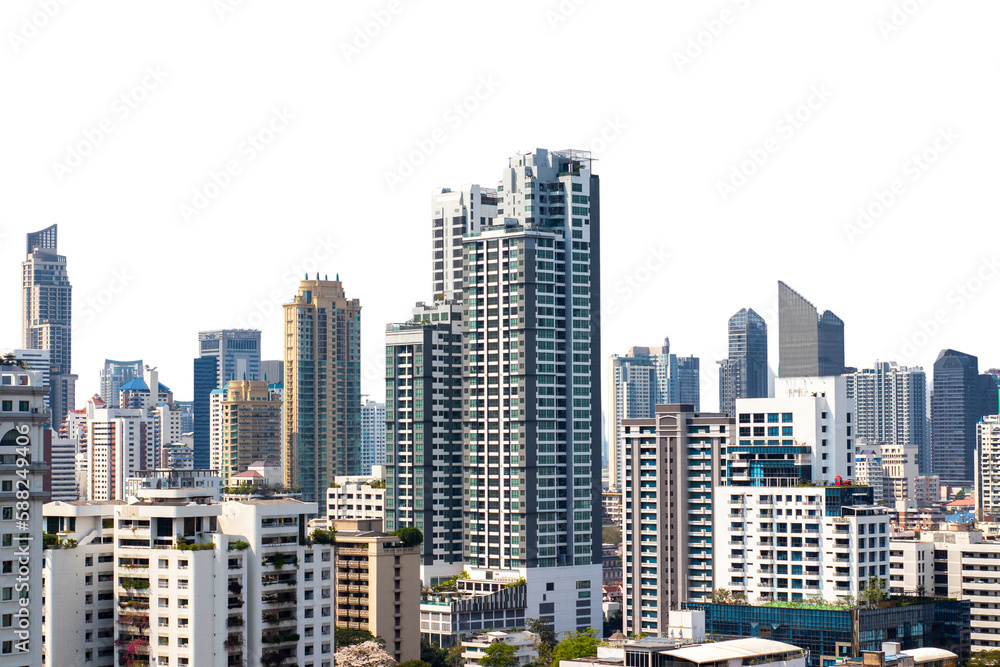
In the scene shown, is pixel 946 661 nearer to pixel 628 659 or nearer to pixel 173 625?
pixel 628 659

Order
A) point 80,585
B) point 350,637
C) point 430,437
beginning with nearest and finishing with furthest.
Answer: point 80,585
point 350,637
point 430,437

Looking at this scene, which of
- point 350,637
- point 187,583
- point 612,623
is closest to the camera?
point 187,583

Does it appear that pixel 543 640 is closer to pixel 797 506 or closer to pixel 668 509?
pixel 668 509

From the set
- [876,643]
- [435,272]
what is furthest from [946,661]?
[435,272]

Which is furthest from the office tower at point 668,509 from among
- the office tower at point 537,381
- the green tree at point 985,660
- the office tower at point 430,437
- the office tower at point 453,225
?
the office tower at point 453,225

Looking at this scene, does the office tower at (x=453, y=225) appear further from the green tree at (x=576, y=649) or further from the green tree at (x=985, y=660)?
the green tree at (x=985, y=660)

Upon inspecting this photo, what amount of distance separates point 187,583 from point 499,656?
51072 mm

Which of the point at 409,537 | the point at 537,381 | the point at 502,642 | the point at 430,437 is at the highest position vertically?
the point at 537,381

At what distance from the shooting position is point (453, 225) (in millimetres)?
195375

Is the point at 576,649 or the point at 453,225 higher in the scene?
the point at 453,225

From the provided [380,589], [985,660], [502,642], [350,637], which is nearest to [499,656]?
[502,642]

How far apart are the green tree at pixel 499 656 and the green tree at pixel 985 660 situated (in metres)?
40.2

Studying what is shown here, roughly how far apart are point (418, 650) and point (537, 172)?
64.4 m

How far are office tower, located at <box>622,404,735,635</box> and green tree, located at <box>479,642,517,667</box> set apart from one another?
20725 millimetres
